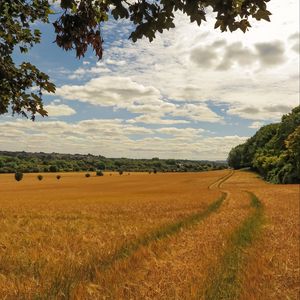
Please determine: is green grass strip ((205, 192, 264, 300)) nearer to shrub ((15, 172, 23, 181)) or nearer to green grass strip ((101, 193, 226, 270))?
green grass strip ((101, 193, 226, 270))

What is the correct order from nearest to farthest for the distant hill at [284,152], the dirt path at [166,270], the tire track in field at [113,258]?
1. the dirt path at [166,270]
2. the tire track in field at [113,258]
3. the distant hill at [284,152]

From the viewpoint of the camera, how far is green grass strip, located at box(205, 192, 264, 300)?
8508mm

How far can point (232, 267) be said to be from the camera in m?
10.9

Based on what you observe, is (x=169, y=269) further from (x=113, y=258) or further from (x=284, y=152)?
(x=284, y=152)

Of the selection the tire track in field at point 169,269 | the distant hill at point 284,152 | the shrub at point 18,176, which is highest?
the distant hill at point 284,152

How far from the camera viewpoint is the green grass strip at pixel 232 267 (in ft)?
27.9

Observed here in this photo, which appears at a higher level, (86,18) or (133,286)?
(86,18)

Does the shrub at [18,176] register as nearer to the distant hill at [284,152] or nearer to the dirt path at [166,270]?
the distant hill at [284,152]

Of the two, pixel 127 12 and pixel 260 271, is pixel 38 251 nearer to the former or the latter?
pixel 260 271

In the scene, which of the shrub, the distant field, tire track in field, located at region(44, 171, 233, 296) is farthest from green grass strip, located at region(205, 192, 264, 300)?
the shrub

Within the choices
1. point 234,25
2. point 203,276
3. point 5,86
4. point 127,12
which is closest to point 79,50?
point 127,12

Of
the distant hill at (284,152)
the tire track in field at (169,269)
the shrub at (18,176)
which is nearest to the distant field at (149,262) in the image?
the tire track in field at (169,269)

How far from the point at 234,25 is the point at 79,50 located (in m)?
2.13

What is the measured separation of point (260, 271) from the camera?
10.4 metres
